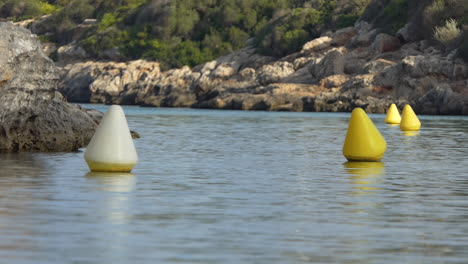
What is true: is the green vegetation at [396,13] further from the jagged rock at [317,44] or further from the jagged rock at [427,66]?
the jagged rock at [427,66]

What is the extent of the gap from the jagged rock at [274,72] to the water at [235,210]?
174ft

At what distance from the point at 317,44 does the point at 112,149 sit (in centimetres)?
6284

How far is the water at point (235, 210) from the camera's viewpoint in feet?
30.1

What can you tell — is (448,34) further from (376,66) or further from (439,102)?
(439,102)

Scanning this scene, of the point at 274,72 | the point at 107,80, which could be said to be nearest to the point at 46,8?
the point at 107,80

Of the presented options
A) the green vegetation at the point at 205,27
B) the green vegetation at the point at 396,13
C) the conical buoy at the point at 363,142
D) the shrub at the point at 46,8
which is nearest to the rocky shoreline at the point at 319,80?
the green vegetation at the point at 396,13

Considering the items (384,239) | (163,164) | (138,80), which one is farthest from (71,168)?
(138,80)

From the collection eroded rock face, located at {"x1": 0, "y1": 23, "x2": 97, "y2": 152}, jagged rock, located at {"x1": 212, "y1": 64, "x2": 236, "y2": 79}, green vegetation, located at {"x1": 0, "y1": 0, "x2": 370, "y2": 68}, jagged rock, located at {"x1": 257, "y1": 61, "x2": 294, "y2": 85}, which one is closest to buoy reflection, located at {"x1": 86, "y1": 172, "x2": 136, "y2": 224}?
eroded rock face, located at {"x1": 0, "y1": 23, "x2": 97, "y2": 152}

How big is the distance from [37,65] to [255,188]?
26.7ft

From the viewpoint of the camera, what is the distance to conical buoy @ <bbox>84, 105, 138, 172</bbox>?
17.3m

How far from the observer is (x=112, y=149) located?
683 inches

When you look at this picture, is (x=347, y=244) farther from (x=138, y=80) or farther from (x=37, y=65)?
(x=138, y=80)

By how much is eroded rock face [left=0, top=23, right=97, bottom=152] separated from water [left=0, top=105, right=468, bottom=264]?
808 millimetres

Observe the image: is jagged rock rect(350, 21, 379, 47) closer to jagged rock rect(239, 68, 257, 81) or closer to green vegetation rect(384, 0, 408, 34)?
green vegetation rect(384, 0, 408, 34)
